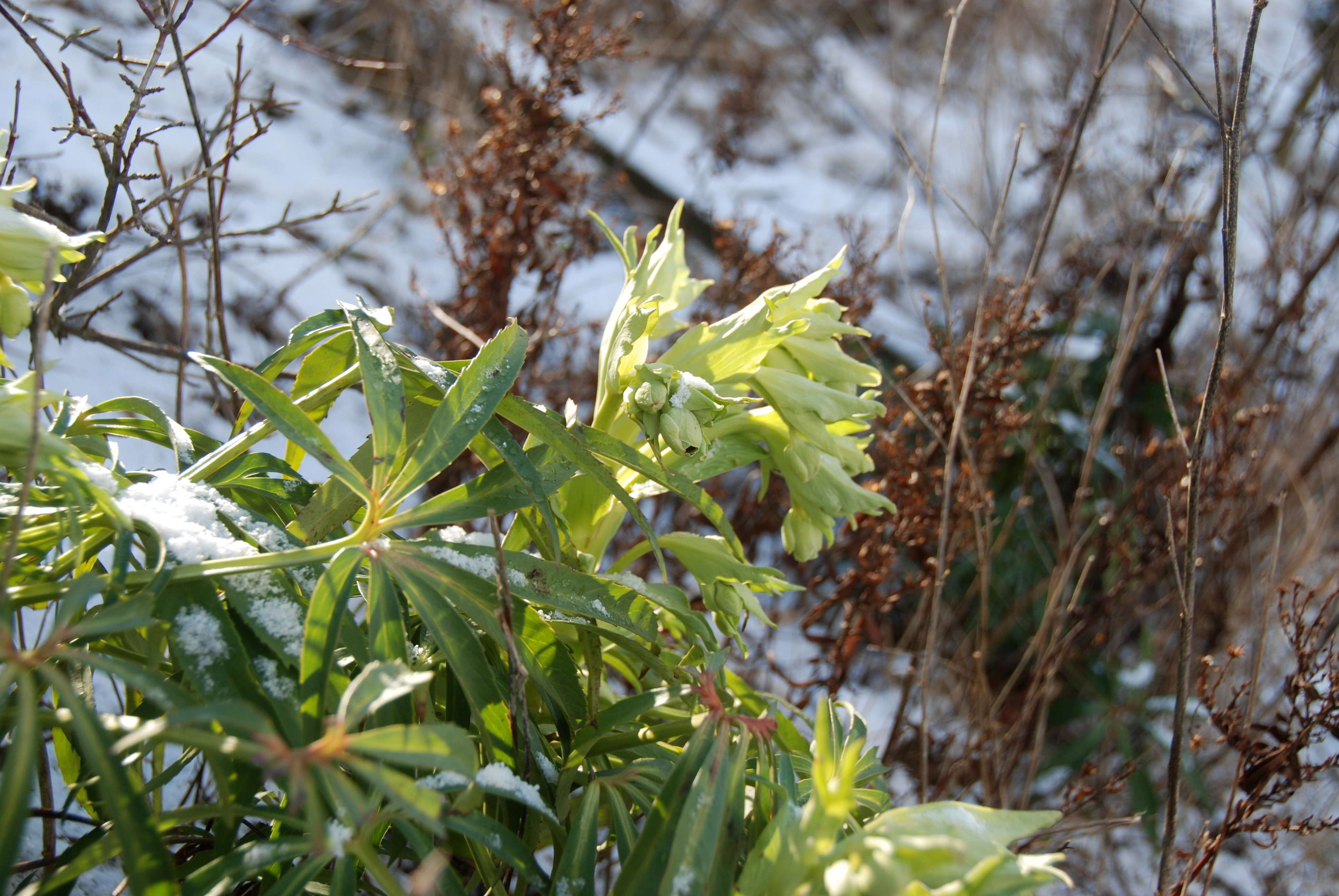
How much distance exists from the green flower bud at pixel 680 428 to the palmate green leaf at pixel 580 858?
0.28 m

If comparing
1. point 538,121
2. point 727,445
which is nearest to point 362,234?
point 538,121

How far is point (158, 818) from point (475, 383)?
1.16ft

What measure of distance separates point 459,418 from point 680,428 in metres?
0.17

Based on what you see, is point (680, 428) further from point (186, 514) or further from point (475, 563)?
point (186, 514)

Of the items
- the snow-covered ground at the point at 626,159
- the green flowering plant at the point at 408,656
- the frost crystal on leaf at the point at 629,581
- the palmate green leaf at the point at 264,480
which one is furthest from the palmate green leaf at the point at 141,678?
the snow-covered ground at the point at 626,159

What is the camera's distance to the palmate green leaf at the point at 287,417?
2.13ft

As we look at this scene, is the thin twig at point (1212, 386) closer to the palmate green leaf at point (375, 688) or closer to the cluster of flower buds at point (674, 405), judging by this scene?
the cluster of flower buds at point (674, 405)

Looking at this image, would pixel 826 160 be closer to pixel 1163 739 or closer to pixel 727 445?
pixel 1163 739

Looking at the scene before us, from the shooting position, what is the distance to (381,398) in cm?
69

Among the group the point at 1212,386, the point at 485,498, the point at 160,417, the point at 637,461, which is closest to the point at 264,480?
the point at 160,417

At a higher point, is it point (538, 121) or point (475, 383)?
point (538, 121)

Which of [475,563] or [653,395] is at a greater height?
[653,395]

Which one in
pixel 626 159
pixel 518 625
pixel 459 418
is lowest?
pixel 518 625

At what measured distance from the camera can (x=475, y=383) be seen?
71cm
